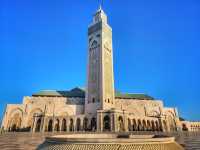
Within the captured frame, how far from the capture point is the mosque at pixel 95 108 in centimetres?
3734

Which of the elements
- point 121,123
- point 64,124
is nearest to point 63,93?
point 64,124

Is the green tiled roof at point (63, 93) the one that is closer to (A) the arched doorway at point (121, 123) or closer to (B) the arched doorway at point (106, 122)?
(B) the arched doorway at point (106, 122)

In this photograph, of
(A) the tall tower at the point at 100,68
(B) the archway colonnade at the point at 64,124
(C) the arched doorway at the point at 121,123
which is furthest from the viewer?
(A) the tall tower at the point at 100,68

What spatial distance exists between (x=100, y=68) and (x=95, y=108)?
1009cm

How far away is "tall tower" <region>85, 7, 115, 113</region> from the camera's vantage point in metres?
40.8

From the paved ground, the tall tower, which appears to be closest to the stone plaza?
the tall tower

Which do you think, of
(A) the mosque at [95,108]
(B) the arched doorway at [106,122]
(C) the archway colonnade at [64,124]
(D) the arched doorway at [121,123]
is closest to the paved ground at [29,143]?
(A) the mosque at [95,108]

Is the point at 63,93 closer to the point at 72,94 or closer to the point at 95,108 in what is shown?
the point at 72,94

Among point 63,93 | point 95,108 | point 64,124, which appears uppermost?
point 63,93

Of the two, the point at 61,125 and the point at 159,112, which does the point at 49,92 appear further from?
the point at 159,112

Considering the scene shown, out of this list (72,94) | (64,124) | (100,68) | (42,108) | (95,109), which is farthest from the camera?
(72,94)

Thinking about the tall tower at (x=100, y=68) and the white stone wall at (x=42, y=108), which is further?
the white stone wall at (x=42, y=108)

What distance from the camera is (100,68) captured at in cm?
4234

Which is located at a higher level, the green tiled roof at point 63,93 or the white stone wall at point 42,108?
the green tiled roof at point 63,93
